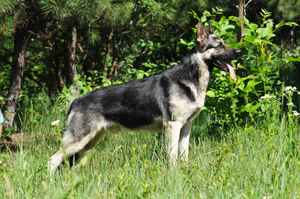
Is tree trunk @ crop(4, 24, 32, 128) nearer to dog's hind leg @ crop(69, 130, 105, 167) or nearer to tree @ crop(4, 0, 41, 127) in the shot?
tree @ crop(4, 0, 41, 127)

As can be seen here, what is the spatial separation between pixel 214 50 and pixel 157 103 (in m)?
0.95

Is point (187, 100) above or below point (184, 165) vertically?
above

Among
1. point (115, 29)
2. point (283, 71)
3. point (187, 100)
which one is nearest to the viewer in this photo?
point (187, 100)

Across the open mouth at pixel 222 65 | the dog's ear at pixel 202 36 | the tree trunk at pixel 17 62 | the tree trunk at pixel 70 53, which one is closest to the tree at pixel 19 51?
the tree trunk at pixel 17 62

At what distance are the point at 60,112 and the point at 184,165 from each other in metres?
2.84

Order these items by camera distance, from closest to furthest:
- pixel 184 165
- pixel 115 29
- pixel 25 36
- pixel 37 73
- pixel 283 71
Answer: pixel 184 165 → pixel 25 36 → pixel 115 29 → pixel 37 73 → pixel 283 71

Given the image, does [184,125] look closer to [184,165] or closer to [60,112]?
[184,165]

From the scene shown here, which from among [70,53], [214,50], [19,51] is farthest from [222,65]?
[19,51]

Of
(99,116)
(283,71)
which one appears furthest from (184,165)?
(283,71)

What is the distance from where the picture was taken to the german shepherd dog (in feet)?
12.3

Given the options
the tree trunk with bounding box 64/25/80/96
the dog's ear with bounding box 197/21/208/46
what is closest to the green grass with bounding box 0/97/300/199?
the dog's ear with bounding box 197/21/208/46

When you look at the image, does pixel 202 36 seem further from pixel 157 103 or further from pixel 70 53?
pixel 70 53

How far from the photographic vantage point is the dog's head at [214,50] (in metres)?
3.78

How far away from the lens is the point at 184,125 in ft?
13.1
